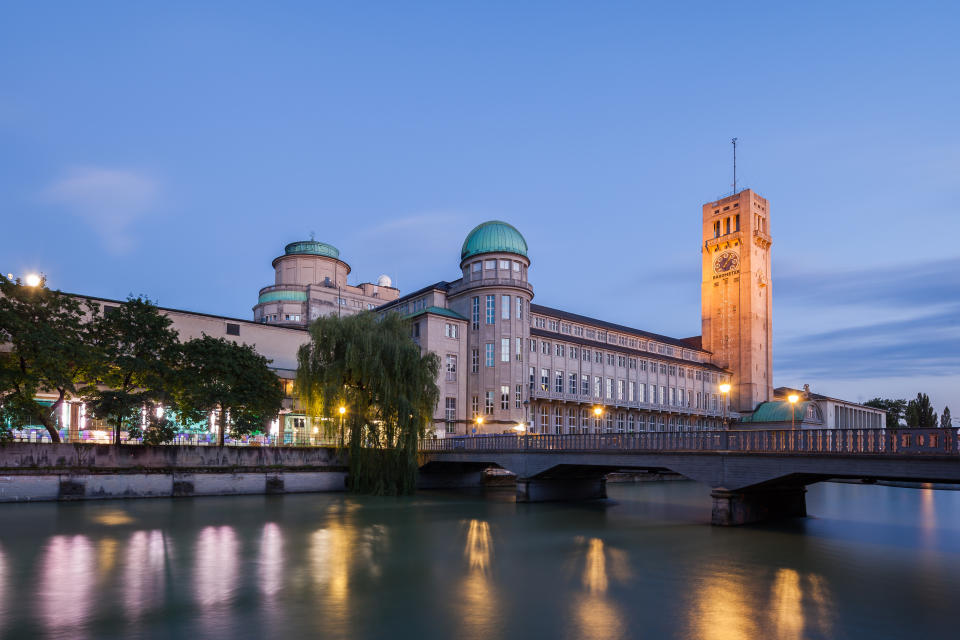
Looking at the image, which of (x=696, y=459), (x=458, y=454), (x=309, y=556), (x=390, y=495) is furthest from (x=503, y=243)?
(x=309, y=556)

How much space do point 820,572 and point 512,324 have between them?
1927 inches

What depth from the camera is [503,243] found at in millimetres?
69625

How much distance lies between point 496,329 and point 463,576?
161 ft

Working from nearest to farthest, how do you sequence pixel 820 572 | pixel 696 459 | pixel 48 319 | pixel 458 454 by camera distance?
1. pixel 820 572
2. pixel 696 459
3. pixel 48 319
4. pixel 458 454

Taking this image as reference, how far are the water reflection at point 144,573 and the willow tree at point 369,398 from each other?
1910 centimetres

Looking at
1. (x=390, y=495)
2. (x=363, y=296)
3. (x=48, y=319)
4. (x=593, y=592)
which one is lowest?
(x=390, y=495)

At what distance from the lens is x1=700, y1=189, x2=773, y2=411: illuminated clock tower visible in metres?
107

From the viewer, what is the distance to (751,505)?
31984 mm

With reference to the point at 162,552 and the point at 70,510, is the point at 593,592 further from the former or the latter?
the point at 70,510

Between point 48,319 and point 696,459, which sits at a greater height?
point 48,319

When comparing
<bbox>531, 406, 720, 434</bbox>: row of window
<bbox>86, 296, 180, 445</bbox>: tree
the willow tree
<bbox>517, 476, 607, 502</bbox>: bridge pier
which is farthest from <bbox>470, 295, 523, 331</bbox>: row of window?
<bbox>86, 296, 180, 445</bbox>: tree

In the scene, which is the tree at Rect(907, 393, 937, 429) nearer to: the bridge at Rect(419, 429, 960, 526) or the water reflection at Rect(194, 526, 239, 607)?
the bridge at Rect(419, 429, 960, 526)

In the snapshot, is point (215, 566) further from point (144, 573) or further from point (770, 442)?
A: point (770, 442)

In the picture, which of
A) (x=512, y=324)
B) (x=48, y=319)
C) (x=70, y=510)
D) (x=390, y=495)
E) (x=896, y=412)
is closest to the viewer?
(x=70, y=510)
